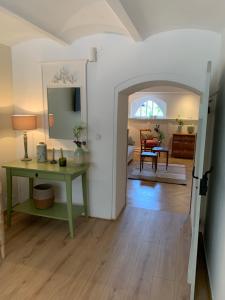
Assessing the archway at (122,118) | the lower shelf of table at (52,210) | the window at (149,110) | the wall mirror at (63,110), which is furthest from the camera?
the window at (149,110)

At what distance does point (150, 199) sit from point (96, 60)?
2.55 meters

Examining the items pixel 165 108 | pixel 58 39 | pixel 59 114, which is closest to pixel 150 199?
pixel 59 114

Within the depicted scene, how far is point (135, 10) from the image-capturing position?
204 cm

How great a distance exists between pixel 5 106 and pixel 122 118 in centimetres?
174

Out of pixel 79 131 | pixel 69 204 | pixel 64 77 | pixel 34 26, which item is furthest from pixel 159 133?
pixel 34 26

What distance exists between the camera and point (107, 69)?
9.67ft

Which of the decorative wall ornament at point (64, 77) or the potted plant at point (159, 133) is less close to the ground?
the decorative wall ornament at point (64, 77)

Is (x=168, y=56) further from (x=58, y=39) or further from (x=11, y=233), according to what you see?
(x=11, y=233)

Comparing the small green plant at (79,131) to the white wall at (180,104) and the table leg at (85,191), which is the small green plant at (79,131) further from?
the white wall at (180,104)

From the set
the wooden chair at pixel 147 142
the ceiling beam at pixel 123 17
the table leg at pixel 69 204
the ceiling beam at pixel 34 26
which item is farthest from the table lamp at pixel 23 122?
the wooden chair at pixel 147 142

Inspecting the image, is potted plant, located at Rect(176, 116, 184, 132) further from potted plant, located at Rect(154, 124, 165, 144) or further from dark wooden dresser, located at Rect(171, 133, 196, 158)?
potted plant, located at Rect(154, 124, 165, 144)

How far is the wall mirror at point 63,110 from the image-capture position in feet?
10.3

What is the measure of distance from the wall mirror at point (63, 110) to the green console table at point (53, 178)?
0.49m

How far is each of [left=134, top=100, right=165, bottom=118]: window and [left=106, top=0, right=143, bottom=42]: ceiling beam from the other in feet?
19.3
